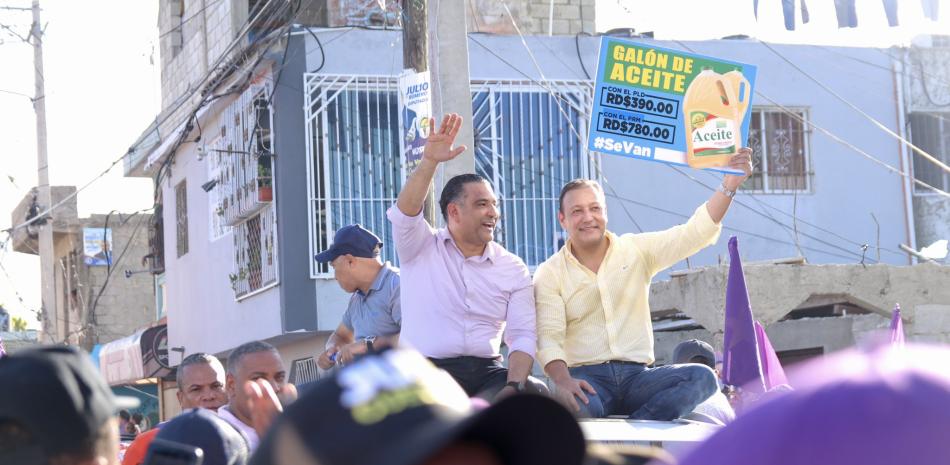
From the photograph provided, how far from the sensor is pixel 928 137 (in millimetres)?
A: 18750

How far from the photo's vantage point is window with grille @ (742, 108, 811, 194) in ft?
59.2

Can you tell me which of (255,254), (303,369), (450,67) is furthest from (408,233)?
(255,254)

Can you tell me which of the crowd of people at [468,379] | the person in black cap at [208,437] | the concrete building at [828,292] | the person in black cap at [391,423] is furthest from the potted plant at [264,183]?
the person in black cap at [391,423]

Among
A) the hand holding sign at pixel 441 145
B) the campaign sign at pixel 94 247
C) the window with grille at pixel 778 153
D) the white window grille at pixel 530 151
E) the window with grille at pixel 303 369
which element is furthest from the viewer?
the campaign sign at pixel 94 247

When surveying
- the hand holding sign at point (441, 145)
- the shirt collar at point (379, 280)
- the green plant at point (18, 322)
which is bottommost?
the green plant at point (18, 322)

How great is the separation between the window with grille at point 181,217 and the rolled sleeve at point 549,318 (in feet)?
57.3

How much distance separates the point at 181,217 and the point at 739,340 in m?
18.3

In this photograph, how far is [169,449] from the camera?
9.15 ft

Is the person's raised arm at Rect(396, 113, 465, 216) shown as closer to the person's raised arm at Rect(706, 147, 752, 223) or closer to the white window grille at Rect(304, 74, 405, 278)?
the person's raised arm at Rect(706, 147, 752, 223)

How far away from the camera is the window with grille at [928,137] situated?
18672 mm

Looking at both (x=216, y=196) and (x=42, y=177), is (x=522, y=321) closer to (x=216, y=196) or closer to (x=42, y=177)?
(x=216, y=196)

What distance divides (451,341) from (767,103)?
41.6ft

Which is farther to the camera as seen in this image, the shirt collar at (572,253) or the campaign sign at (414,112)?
the campaign sign at (414,112)

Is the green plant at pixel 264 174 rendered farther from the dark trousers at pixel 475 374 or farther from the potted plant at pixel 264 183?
the dark trousers at pixel 475 374
